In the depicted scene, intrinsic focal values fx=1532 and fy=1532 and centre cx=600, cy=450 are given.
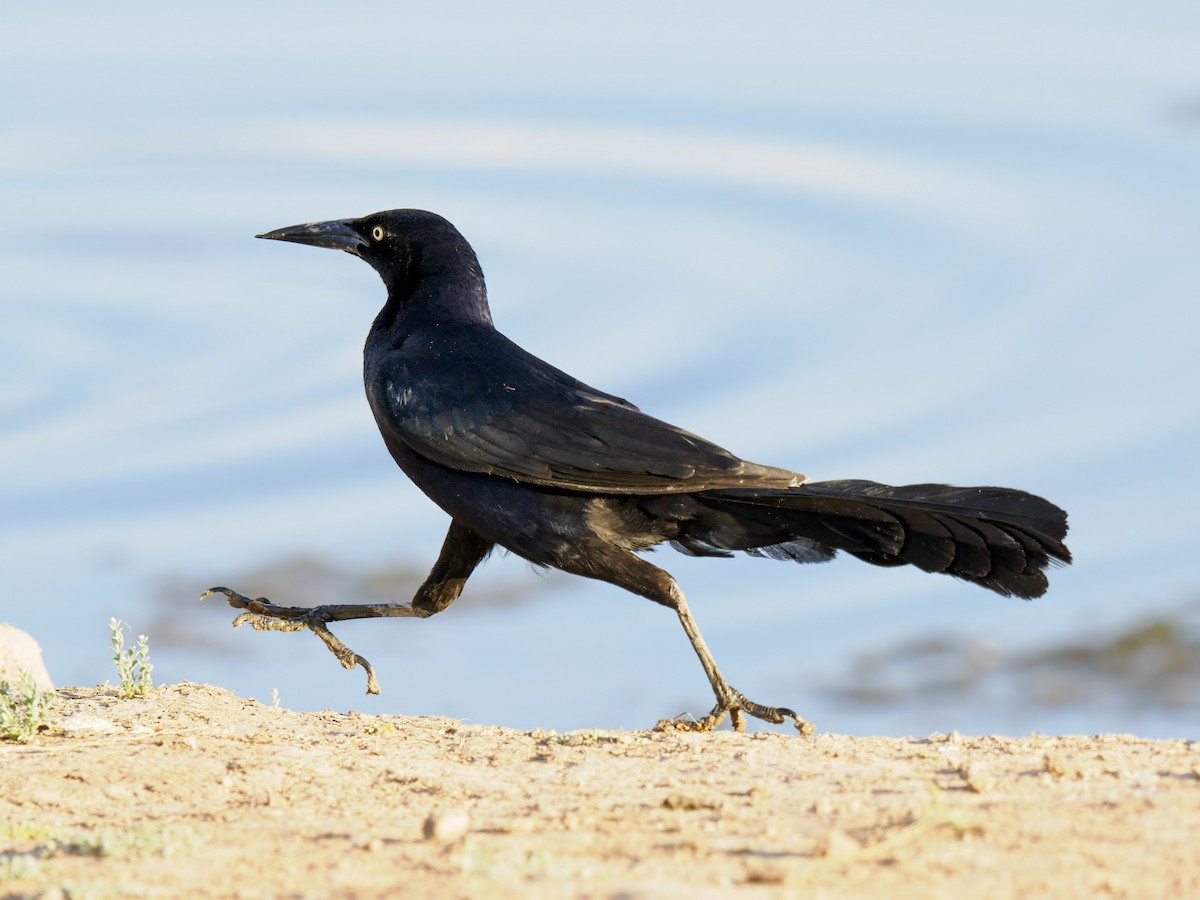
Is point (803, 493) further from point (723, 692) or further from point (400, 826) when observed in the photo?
point (400, 826)

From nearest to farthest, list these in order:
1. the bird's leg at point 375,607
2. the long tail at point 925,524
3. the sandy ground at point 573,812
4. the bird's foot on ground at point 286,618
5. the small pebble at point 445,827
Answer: the sandy ground at point 573,812 → the small pebble at point 445,827 → the long tail at point 925,524 → the bird's leg at point 375,607 → the bird's foot on ground at point 286,618

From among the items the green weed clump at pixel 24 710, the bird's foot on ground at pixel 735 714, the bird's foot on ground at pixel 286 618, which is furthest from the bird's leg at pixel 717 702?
the green weed clump at pixel 24 710

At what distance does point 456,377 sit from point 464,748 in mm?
1615

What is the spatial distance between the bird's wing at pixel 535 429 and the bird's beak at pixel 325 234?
113 centimetres

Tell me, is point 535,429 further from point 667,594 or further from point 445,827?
point 445,827

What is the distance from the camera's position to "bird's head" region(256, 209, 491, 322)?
687 centimetres

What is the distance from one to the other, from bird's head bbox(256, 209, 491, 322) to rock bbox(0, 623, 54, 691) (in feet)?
7.09

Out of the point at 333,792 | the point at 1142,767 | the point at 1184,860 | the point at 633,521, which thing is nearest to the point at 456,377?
the point at 633,521

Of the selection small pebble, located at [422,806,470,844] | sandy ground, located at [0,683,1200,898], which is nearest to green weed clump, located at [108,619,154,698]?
sandy ground, located at [0,683,1200,898]

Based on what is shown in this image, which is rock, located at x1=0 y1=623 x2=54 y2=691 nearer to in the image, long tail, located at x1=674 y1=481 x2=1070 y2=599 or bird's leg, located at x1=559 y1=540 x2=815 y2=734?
bird's leg, located at x1=559 y1=540 x2=815 y2=734

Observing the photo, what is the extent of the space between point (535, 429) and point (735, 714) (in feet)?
4.38

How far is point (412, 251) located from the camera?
23.2ft

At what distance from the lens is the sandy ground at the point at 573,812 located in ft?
11.1

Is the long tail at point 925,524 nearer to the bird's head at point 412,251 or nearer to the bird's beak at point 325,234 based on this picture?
the bird's head at point 412,251
